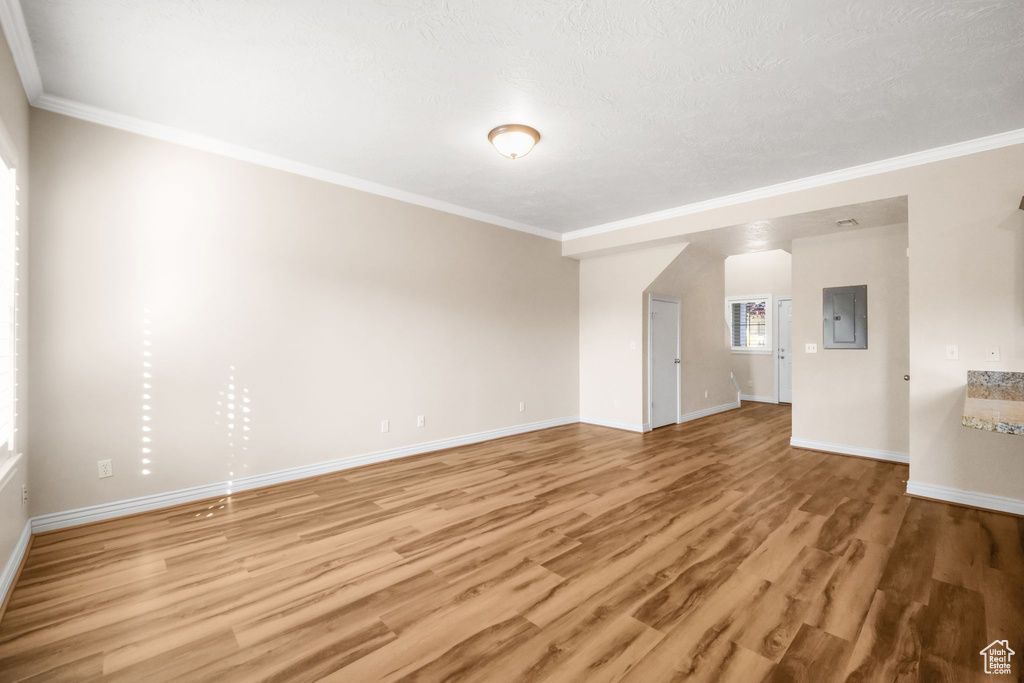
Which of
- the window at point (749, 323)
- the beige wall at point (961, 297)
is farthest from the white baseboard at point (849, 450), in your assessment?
the window at point (749, 323)

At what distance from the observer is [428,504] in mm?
3410

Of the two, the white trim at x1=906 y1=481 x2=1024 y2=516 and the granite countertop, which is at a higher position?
the granite countertop

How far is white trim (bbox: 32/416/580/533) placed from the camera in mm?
2922

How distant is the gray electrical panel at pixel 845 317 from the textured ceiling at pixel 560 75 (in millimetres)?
1656

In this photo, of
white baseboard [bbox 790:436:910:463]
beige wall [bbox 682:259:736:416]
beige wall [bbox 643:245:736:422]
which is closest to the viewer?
white baseboard [bbox 790:436:910:463]

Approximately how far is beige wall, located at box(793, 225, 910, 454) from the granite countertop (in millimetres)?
1267

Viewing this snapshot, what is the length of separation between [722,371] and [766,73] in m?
6.15

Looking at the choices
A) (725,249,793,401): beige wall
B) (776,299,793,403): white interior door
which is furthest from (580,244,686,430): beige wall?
(776,299,793,403): white interior door

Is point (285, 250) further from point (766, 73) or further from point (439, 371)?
point (766, 73)

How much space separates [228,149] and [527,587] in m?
3.89

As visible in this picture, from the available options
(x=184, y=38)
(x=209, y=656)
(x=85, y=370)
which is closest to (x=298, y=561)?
(x=209, y=656)

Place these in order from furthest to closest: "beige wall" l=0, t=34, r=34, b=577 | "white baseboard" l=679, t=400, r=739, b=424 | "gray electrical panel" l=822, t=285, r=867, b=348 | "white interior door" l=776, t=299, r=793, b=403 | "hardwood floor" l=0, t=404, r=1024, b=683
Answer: "white interior door" l=776, t=299, r=793, b=403, "white baseboard" l=679, t=400, r=739, b=424, "gray electrical panel" l=822, t=285, r=867, b=348, "beige wall" l=0, t=34, r=34, b=577, "hardwood floor" l=0, t=404, r=1024, b=683

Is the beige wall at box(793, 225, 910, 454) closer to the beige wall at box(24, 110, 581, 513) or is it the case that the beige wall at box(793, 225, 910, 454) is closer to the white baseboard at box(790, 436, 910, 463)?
the white baseboard at box(790, 436, 910, 463)

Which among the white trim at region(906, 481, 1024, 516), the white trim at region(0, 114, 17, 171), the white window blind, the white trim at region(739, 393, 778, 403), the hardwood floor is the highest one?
the white trim at region(0, 114, 17, 171)
